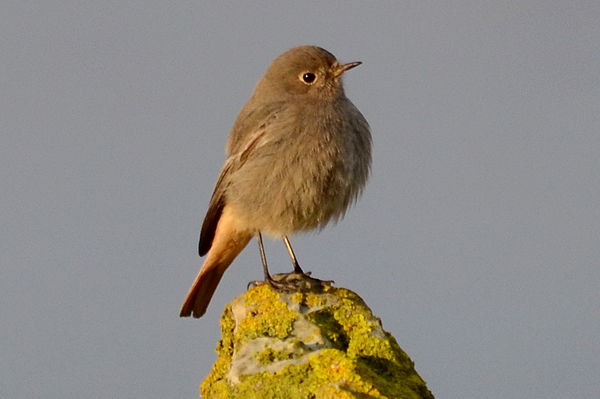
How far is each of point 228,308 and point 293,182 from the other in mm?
1531

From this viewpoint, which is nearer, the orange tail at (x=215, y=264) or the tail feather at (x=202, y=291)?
the orange tail at (x=215, y=264)

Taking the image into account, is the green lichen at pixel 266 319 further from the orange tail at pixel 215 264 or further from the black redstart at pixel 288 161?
the orange tail at pixel 215 264

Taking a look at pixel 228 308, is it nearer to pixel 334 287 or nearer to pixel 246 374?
pixel 334 287

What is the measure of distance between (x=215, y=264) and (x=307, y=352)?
329 centimetres

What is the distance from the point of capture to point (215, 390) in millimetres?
4551

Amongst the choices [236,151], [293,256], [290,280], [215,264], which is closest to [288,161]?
[236,151]

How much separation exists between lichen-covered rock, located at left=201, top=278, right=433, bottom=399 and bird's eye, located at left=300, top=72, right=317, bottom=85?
7.65 feet

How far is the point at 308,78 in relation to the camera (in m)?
7.29

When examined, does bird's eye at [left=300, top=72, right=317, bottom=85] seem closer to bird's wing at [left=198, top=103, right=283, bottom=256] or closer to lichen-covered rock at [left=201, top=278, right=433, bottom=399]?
bird's wing at [left=198, top=103, right=283, bottom=256]

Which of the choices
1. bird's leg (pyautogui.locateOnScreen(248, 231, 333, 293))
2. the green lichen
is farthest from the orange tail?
the green lichen

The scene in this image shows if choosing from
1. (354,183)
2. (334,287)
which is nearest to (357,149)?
(354,183)

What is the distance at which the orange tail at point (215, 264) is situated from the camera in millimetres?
7273

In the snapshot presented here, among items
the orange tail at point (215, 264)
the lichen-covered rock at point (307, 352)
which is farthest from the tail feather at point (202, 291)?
the lichen-covered rock at point (307, 352)

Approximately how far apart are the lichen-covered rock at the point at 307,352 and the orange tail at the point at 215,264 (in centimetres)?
194
